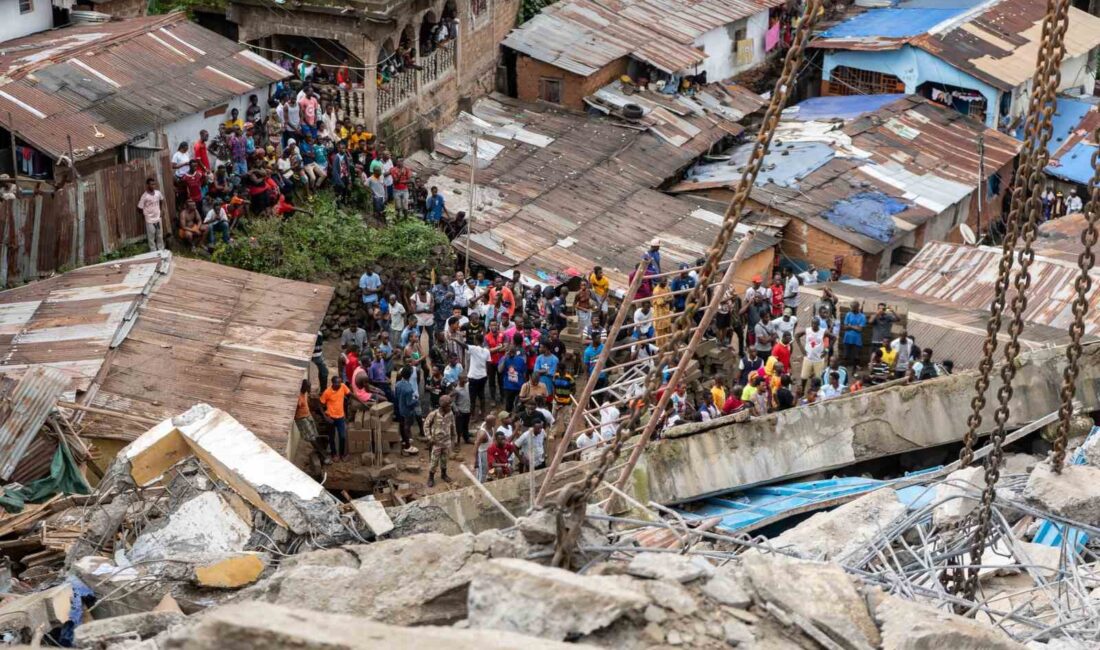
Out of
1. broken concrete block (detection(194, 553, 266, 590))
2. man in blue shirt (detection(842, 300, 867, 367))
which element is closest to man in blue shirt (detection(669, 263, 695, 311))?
man in blue shirt (detection(842, 300, 867, 367))

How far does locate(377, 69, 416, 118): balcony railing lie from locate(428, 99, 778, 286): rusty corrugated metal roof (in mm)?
1306

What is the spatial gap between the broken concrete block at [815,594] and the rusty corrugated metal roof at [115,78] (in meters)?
15.1

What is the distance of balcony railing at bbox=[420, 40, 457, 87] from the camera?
29.6 metres

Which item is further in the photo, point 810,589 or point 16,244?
point 16,244

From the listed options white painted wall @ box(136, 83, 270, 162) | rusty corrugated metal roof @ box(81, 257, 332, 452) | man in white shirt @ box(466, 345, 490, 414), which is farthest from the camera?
white painted wall @ box(136, 83, 270, 162)

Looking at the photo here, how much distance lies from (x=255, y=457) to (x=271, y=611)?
5.83 metres

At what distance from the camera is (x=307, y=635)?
6.33 meters

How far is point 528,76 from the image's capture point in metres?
32.7

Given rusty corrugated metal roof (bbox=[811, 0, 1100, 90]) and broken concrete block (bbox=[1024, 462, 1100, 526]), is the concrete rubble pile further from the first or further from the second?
rusty corrugated metal roof (bbox=[811, 0, 1100, 90])

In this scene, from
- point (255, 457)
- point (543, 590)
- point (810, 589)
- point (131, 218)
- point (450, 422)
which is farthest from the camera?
point (131, 218)

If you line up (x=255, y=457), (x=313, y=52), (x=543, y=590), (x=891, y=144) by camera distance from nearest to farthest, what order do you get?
(x=543, y=590), (x=255, y=457), (x=313, y=52), (x=891, y=144)

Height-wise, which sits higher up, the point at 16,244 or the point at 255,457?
the point at 255,457

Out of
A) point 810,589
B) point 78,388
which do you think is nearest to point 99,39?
point 78,388

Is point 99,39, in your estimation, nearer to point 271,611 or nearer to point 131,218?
point 131,218
